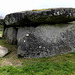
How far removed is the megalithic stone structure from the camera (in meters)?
A: 5.39

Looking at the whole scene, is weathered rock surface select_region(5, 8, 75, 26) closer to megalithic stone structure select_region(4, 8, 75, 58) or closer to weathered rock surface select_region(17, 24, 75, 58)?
megalithic stone structure select_region(4, 8, 75, 58)

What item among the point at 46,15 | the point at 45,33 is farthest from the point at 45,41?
the point at 46,15

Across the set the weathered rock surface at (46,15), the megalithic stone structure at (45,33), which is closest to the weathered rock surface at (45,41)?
the megalithic stone structure at (45,33)

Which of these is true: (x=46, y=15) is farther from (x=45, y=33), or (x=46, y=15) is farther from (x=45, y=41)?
(x=45, y=41)

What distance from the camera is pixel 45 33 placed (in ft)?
20.1

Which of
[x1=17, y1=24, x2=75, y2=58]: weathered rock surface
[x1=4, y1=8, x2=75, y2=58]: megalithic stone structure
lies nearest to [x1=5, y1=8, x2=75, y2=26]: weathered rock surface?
[x1=4, y1=8, x2=75, y2=58]: megalithic stone structure

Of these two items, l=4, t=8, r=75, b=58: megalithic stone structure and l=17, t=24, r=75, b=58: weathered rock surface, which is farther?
A: l=17, t=24, r=75, b=58: weathered rock surface

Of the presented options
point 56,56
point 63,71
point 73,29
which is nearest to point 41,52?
point 56,56

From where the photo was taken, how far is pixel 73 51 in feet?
20.5

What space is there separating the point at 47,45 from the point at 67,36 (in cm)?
167

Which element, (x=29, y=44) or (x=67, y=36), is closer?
(x=29, y=44)

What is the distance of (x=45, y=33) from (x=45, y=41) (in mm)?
A: 560

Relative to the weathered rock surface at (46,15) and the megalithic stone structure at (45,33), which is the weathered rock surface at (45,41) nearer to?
the megalithic stone structure at (45,33)

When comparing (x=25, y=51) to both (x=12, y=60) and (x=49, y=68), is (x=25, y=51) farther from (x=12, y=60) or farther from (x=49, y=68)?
(x=49, y=68)
